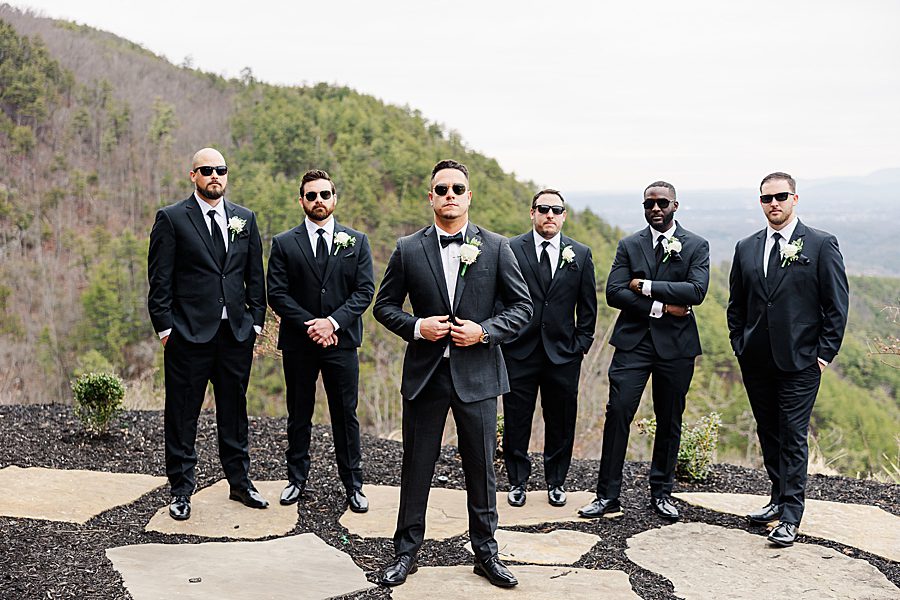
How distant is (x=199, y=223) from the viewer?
5.67m

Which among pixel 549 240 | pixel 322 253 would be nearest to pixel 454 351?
pixel 322 253

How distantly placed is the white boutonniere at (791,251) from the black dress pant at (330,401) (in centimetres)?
299

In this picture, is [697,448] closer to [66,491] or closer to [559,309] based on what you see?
[559,309]

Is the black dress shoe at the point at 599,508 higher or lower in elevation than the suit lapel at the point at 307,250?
lower

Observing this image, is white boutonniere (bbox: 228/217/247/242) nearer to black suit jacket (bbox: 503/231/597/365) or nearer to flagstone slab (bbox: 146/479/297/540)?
flagstone slab (bbox: 146/479/297/540)

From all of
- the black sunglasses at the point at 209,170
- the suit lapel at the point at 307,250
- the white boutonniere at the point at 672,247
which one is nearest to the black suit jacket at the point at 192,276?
the black sunglasses at the point at 209,170

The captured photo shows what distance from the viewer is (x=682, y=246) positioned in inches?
237

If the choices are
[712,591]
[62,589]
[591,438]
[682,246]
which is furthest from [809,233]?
[591,438]

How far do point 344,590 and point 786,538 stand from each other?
287cm

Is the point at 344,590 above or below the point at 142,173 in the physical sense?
below

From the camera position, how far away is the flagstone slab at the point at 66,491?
5.67m

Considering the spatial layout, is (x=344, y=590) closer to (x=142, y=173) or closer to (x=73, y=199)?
(x=73, y=199)

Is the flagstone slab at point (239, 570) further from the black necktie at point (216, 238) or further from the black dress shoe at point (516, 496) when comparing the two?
the black necktie at point (216, 238)

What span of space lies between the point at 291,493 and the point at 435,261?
7.93 feet
